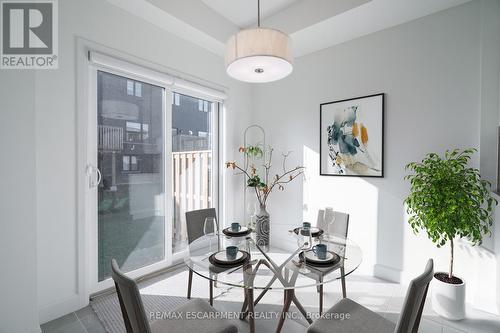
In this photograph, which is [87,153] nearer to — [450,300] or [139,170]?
[139,170]

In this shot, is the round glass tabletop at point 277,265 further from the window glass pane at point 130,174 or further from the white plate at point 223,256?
the window glass pane at point 130,174

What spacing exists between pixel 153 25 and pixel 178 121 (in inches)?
43.1

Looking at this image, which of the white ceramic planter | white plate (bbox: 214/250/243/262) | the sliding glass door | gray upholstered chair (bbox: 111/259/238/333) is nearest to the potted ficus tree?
the white ceramic planter

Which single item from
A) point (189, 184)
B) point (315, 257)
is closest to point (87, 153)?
point (189, 184)

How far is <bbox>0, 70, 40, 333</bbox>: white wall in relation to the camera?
5.40 ft

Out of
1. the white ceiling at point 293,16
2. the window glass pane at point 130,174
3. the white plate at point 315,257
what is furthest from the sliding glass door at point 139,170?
the white plate at point 315,257

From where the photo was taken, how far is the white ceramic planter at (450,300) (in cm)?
206

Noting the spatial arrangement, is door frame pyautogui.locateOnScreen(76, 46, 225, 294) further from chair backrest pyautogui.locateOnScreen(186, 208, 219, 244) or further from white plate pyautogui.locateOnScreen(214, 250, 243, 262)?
white plate pyautogui.locateOnScreen(214, 250, 243, 262)

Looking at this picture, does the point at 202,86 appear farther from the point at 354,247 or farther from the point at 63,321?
the point at 63,321

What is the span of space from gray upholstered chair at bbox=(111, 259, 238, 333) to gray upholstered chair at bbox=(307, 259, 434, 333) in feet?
1.74

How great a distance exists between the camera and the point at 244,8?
3.05 metres

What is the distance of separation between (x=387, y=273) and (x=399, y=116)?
1.79 m

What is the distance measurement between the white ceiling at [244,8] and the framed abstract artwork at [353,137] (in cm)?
135

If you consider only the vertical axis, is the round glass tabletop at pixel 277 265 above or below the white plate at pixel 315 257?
below
